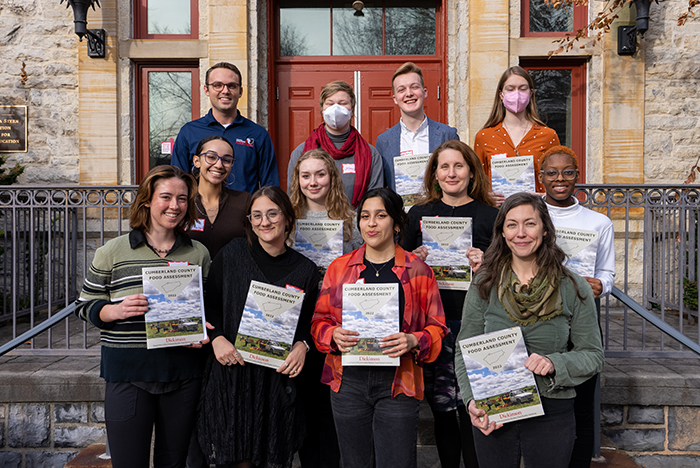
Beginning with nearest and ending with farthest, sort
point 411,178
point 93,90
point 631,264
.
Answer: point 411,178 < point 631,264 < point 93,90

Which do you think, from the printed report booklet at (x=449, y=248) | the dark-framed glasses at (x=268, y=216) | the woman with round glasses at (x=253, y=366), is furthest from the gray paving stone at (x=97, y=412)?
the printed report booklet at (x=449, y=248)

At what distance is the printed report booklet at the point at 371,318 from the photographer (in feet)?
6.77

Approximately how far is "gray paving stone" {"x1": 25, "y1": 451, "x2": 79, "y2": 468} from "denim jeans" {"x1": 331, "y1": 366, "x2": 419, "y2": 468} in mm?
2873

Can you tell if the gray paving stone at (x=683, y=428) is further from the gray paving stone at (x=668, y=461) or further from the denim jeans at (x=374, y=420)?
the denim jeans at (x=374, y=420)

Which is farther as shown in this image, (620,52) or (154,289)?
(620,52)

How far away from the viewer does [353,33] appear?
646cm

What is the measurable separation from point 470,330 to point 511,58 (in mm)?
5102

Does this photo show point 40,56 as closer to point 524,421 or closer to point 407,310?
point 407,310

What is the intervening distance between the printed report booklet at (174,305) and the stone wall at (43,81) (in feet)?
16.3

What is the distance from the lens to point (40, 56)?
6.18 metres

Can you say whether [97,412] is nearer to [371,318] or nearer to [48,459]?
[48,459]

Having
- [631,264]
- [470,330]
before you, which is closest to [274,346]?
[470,330]

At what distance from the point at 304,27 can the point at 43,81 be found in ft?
11.4

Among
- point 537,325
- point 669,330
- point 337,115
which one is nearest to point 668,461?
point 669,330
